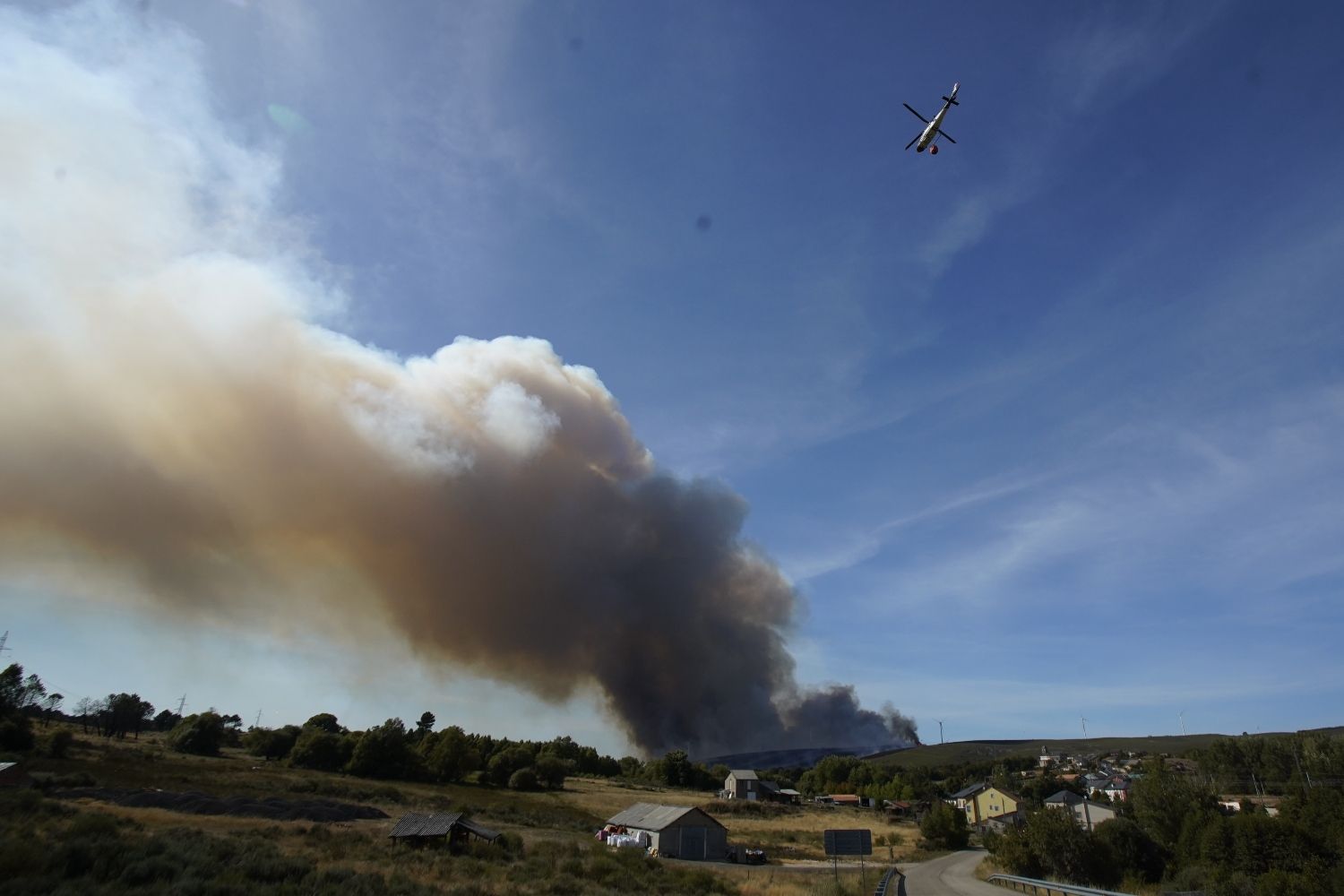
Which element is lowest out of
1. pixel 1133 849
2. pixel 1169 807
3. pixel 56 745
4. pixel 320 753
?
pixel 1133 849

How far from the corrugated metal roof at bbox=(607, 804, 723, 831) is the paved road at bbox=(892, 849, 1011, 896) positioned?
47.1 feet

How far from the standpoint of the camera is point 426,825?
3644 cm

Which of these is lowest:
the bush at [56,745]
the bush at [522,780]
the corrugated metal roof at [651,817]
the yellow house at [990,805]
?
the yellow house at [990,805]

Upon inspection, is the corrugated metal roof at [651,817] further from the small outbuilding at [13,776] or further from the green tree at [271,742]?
the green tree at [271,742]

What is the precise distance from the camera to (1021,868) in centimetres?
4325

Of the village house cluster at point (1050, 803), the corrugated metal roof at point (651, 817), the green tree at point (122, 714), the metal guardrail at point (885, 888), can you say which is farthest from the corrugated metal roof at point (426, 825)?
the green tree at point (122, 714)

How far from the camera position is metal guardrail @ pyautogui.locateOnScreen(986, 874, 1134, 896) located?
27422 mm

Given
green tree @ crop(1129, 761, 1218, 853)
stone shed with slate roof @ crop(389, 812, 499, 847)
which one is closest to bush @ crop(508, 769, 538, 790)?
stone shed with slate roof @ crop(389, 812, 499, 847)

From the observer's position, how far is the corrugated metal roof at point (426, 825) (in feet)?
116

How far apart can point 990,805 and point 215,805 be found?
88673 millimetres

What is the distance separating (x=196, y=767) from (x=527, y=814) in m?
36.7

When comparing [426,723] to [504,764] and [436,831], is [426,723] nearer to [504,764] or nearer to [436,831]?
[504,764]

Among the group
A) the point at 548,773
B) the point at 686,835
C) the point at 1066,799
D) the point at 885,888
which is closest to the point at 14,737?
the point at 548,773

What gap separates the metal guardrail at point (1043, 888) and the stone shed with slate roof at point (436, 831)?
26.3 meters
